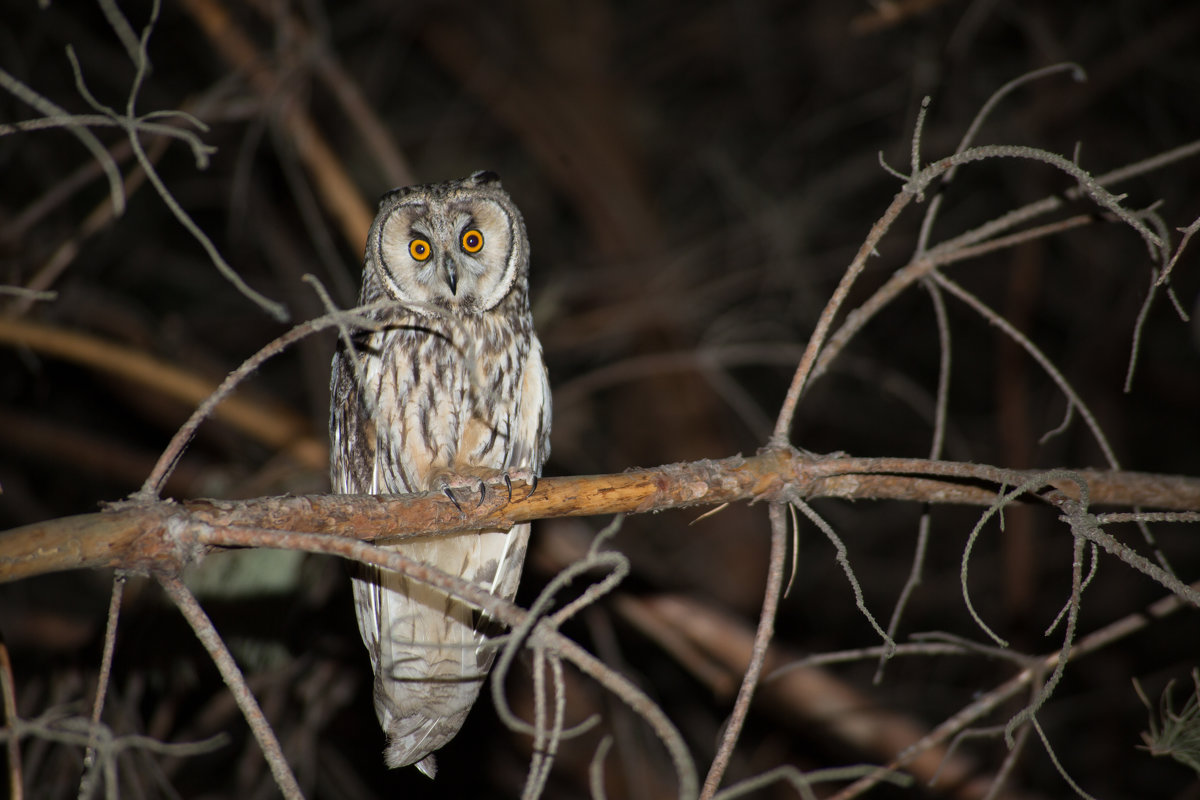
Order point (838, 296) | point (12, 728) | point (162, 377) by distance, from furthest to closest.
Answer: point (162, 377)
point (838, 296)
point (12, 728)

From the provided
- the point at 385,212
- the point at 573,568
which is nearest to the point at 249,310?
the point at 385,212

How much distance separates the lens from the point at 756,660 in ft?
4.22

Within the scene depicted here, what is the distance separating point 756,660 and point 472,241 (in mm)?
1455

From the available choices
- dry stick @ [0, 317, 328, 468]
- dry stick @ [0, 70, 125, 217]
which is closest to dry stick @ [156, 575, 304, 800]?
dry stick @ [0, 70, 125, 217]

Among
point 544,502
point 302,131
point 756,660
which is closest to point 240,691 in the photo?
point 544,502

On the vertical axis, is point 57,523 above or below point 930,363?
below

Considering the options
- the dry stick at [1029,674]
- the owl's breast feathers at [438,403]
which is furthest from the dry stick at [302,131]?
the dry stick at [1029,674]

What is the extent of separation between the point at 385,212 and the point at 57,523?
1.38 metres

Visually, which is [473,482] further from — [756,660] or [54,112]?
[54,112]

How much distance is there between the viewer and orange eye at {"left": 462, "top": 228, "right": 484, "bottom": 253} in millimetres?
2316

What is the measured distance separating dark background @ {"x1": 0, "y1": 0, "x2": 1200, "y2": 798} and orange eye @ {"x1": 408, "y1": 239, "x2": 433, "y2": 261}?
0.35 meters

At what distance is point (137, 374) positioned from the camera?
275 centimetres

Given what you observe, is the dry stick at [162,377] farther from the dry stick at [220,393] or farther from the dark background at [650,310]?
the dry stick at [220,393]

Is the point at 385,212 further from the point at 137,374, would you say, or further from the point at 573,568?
the point at 573,568
